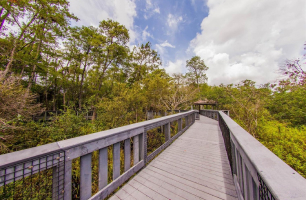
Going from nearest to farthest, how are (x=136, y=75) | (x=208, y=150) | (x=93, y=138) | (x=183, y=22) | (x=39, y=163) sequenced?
(x=39, y=163), (x=93, y=138), (x=208, y=150), (x=183, y=22), (x=136, y=75)

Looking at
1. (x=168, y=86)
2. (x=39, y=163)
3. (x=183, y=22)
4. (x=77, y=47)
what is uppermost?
(x=183, y=22)

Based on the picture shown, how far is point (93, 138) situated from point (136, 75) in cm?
2142

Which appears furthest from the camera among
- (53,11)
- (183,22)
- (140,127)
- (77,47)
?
(77,47)

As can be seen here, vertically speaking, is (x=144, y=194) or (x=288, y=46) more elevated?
(x=288, y=46)

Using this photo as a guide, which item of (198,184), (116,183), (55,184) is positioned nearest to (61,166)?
(55,184)

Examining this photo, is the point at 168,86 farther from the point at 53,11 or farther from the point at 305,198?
the point at 305,198

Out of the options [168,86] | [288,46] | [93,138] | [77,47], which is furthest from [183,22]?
[93,138]

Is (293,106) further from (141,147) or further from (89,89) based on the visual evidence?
(89,89)

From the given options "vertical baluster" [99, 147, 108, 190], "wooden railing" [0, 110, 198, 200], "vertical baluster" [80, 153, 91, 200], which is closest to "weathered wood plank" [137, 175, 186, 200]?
"wooden railing" [0, 110, 198, 200]

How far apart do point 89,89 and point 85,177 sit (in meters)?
21.4

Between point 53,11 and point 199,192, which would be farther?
point 53,11

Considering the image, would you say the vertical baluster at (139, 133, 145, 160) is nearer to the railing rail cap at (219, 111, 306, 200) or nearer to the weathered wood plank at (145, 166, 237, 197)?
the weathered wood plank at (145, 166, 237, 197)

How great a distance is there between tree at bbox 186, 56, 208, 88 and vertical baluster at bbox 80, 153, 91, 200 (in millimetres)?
29295

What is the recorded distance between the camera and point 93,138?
1.58 meters
